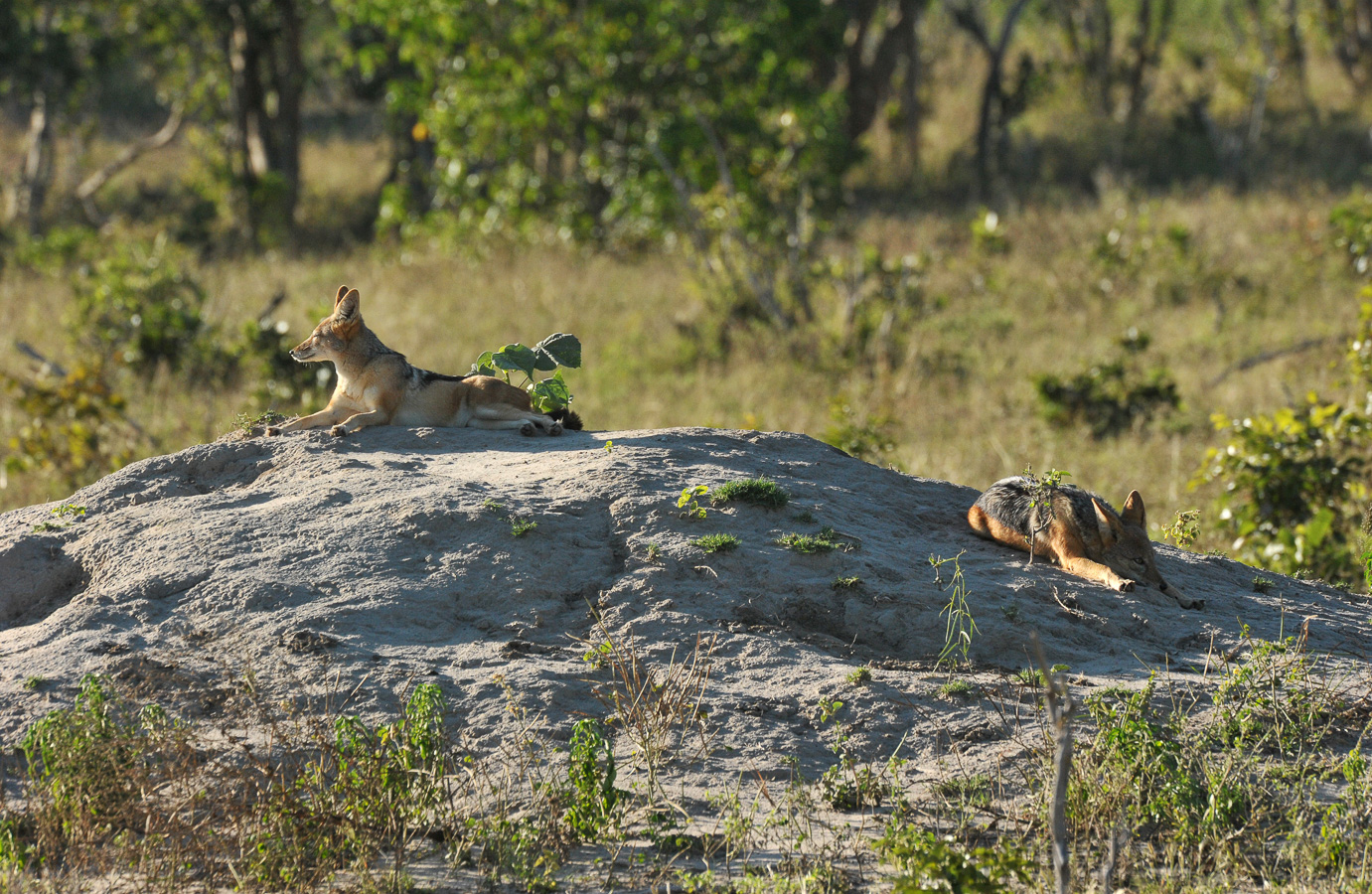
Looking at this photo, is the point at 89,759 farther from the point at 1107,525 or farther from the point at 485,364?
the point at 1107,525

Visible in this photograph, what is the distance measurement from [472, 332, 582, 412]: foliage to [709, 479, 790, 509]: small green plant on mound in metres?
1.30

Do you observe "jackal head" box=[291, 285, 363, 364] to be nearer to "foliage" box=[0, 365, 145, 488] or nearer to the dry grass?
the dry grass

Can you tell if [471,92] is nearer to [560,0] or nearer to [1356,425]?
[560,0]

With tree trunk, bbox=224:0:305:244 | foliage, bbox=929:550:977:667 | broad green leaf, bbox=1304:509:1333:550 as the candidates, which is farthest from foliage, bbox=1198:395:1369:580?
tree trunk, bbox=224:0:305:244

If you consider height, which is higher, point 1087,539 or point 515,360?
point 515,360

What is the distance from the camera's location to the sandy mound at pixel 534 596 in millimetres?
4227

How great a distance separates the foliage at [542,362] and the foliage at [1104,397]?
6247 millimetres

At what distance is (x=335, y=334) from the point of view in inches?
238

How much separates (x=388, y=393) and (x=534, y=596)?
5.95 ft

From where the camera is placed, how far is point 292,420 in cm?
617

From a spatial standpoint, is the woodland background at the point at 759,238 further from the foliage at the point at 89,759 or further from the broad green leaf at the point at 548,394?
the foliage at the point at 89,759

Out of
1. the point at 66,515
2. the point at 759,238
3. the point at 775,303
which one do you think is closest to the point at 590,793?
the point at 66,515

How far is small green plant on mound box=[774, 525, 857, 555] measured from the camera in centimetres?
505

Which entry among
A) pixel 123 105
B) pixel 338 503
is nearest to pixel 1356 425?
pixel 338 503
